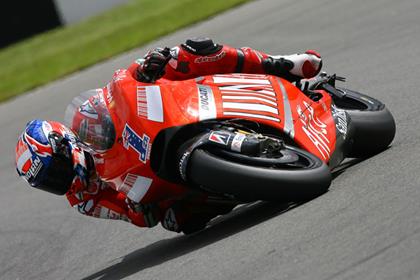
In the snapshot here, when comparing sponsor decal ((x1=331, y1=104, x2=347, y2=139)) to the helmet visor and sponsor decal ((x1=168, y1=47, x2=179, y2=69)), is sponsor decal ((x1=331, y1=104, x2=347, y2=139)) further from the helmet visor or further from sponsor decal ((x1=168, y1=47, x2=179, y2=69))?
the helmet visor

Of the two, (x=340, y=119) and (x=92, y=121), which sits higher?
(x=92, y=121)

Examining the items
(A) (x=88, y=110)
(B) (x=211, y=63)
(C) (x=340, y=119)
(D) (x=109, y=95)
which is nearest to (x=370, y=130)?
(C) (x=340, y=119)

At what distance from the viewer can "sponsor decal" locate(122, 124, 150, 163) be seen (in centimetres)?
546

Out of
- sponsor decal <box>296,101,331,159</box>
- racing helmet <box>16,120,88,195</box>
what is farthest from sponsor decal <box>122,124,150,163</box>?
sponsor decal <box>296,101,331,159</box>

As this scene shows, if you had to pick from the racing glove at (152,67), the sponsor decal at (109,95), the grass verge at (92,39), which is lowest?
the grass verge at (92,39)

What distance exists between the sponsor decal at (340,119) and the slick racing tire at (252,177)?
2.65 feet

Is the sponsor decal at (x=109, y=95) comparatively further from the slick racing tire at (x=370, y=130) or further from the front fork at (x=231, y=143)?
the slick racing tire at (x=370, y=130)

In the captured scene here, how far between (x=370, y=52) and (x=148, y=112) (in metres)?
4.95

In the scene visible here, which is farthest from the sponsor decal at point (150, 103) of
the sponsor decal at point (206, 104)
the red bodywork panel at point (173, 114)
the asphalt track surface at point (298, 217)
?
the asphalt track surface at point (298, 217)

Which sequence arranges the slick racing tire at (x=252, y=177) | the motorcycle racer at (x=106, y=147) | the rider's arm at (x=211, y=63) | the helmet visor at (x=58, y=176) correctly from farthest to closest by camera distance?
the helmet visor at (x=58, y=176) → the motorcycle racer at (x=106, y=147) → the rider's arm at (x=211, y=63) → the slick racing tire at (x=252, y=177)

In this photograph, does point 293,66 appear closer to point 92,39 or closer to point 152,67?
point 152,67

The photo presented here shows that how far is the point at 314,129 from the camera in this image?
231 inches

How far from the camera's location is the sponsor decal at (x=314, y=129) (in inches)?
227

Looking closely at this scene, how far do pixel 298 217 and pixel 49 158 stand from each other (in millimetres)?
1637
